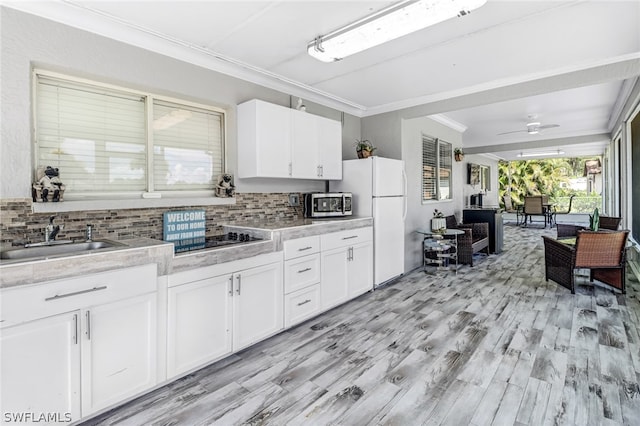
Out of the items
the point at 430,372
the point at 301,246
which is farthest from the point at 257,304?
the point at 430,372

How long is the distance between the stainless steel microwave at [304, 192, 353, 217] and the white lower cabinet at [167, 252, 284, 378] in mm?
1161

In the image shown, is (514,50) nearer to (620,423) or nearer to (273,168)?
(273,168)

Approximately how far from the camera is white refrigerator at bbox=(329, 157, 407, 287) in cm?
416

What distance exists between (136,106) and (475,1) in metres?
2.64

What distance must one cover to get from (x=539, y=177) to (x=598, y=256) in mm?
12054

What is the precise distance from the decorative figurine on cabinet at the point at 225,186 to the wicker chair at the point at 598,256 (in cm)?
399

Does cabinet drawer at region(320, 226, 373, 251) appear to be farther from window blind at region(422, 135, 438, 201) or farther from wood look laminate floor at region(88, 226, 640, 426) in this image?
window blind at region(422, 135, 438, 201)

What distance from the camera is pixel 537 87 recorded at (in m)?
3.61

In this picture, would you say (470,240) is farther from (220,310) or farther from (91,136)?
(91,136)

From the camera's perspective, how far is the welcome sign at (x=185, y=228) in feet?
9.27

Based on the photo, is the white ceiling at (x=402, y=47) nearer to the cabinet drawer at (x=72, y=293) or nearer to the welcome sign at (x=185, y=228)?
the welcome sign at (x=185, y=228)

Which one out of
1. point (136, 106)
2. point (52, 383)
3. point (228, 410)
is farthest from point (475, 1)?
point (52, 383)

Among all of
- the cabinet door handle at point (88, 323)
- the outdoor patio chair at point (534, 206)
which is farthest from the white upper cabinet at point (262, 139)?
the outdoor patio chair at point (534, 206)

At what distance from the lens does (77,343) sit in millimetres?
1756
